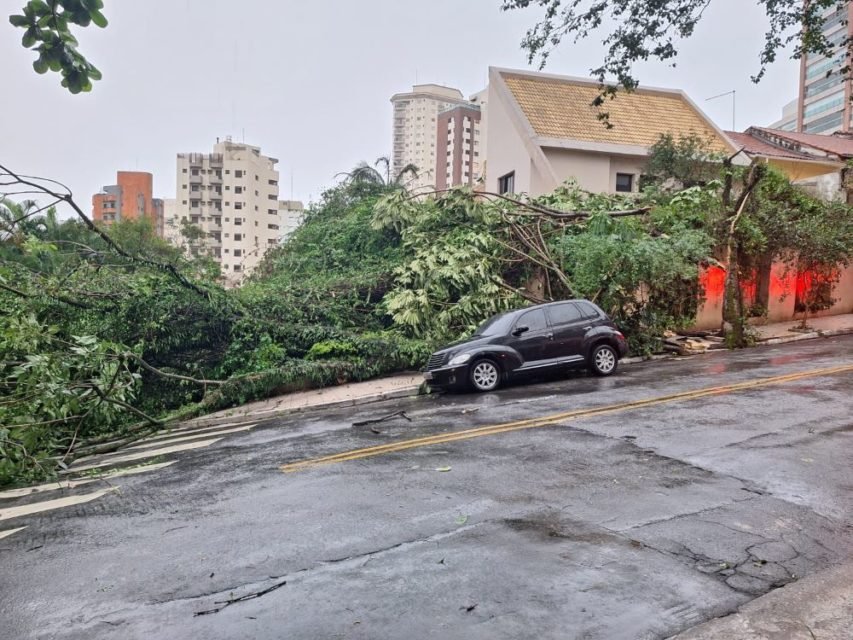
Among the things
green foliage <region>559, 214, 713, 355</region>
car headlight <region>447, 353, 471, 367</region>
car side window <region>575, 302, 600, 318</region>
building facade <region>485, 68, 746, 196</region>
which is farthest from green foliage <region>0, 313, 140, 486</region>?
building facade <region>485, 68, 746, 196</region>

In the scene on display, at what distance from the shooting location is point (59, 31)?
11.6ft

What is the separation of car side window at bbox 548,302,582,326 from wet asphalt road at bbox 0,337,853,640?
4.69 meters

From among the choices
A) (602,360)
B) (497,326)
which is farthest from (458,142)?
(497,326)

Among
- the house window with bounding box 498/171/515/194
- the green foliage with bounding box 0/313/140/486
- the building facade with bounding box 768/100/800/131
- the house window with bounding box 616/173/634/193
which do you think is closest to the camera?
the green foliage with bounding box 0/313/140/486

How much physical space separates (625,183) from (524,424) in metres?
20.3

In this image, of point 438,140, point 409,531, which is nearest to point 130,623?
point 409,531

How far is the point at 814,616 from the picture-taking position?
3.63 metres

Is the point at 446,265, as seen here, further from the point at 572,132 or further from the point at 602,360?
the point at 572,132

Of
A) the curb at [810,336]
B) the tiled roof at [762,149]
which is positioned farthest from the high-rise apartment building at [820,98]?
the curb at [810,336]

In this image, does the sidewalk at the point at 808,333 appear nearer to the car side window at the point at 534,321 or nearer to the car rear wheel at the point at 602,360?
the car rear wheel at the point at 602,360

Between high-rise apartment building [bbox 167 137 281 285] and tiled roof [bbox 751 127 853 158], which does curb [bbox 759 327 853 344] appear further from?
high-rise apartment building [bbox 167 137 281 285]

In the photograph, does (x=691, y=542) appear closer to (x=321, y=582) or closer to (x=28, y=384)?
(x=321, y=582)

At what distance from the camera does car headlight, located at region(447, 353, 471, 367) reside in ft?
40.7

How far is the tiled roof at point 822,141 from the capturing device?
29.2 metres
